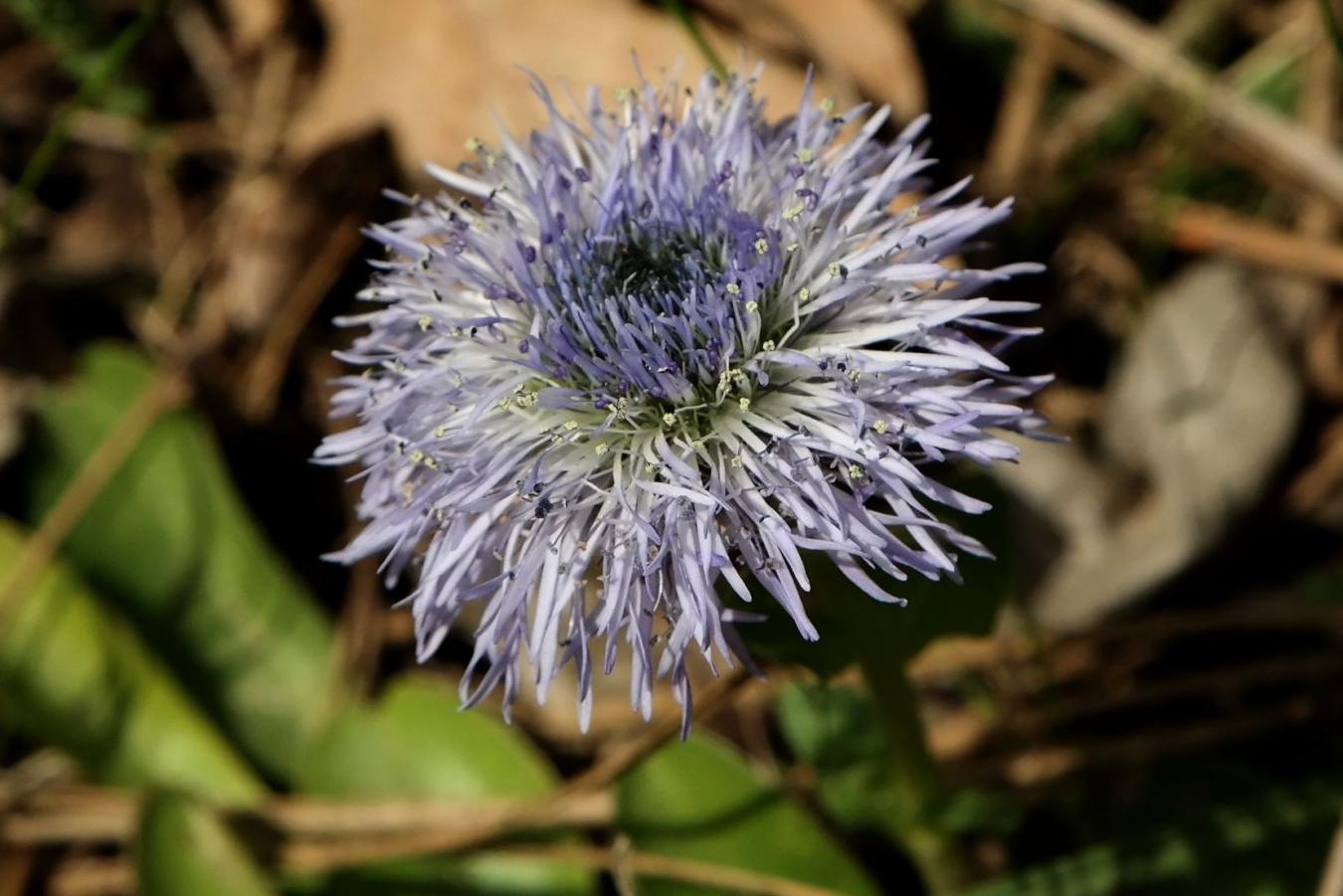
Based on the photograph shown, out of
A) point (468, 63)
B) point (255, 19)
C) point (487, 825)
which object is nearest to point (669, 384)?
point (487, 825)

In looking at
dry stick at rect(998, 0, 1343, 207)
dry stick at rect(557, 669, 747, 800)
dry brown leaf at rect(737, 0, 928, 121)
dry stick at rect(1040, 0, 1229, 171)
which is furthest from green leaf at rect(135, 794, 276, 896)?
dry stick at rect(998, 0, 1343, 207)

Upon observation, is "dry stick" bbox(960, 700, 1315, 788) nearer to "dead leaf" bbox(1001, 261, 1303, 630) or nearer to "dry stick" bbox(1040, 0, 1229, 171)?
"dead leaf" bbox(1001, 261, 1303, 630)

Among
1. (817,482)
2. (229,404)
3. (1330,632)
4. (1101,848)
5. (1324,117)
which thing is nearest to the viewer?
(817,482)

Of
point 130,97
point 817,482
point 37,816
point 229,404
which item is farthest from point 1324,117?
point 37,816

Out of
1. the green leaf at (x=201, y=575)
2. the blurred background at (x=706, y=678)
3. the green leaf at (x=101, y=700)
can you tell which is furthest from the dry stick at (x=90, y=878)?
the green leaf at (x=201, y=575)

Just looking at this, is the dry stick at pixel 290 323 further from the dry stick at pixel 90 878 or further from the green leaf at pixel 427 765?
the dry stick at pixel 90 878

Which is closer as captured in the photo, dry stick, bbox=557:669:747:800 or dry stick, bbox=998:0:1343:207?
dry stick, bbox=557:669:747:800

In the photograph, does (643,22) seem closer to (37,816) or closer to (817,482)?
(817,482)
